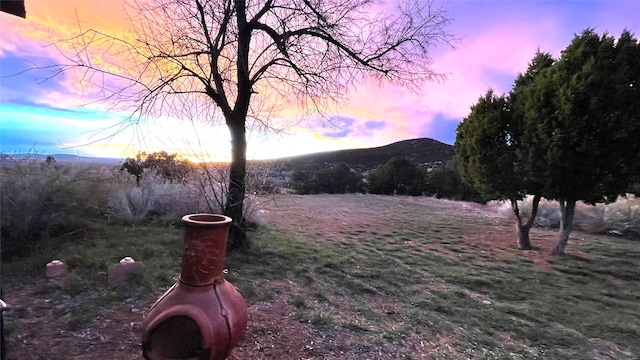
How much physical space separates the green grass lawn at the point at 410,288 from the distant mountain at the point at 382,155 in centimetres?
1342

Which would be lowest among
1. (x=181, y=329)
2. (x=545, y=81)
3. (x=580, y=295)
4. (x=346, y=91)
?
(x=580, y=295)

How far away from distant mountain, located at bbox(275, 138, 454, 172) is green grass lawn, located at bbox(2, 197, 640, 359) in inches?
528

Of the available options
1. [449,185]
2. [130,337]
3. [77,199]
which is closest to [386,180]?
[449,185]

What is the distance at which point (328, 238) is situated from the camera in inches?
269

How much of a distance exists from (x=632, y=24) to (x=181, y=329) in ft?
22.8

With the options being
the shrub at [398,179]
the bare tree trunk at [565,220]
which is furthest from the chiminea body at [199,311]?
the shrub at [398,179]

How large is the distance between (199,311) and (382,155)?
69.8ft

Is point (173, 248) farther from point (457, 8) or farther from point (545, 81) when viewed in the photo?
point (545, 81)

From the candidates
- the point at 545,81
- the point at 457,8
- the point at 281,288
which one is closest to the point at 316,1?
the point at 457,8

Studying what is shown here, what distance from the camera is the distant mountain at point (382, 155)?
2016 centimetres

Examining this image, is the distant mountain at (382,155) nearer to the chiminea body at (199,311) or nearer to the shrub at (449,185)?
the shrub at (449,185)

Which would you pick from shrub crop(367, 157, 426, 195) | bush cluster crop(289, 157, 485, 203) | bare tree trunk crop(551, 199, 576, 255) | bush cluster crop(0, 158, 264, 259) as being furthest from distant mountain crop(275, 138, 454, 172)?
bare tree trunk crop(551, 199, 576, 255)

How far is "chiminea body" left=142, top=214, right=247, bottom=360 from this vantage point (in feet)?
6.07

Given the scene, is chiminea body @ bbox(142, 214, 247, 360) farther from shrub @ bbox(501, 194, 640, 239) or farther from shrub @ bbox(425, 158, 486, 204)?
shrub @ bbox(425, 158, 486, 204)
